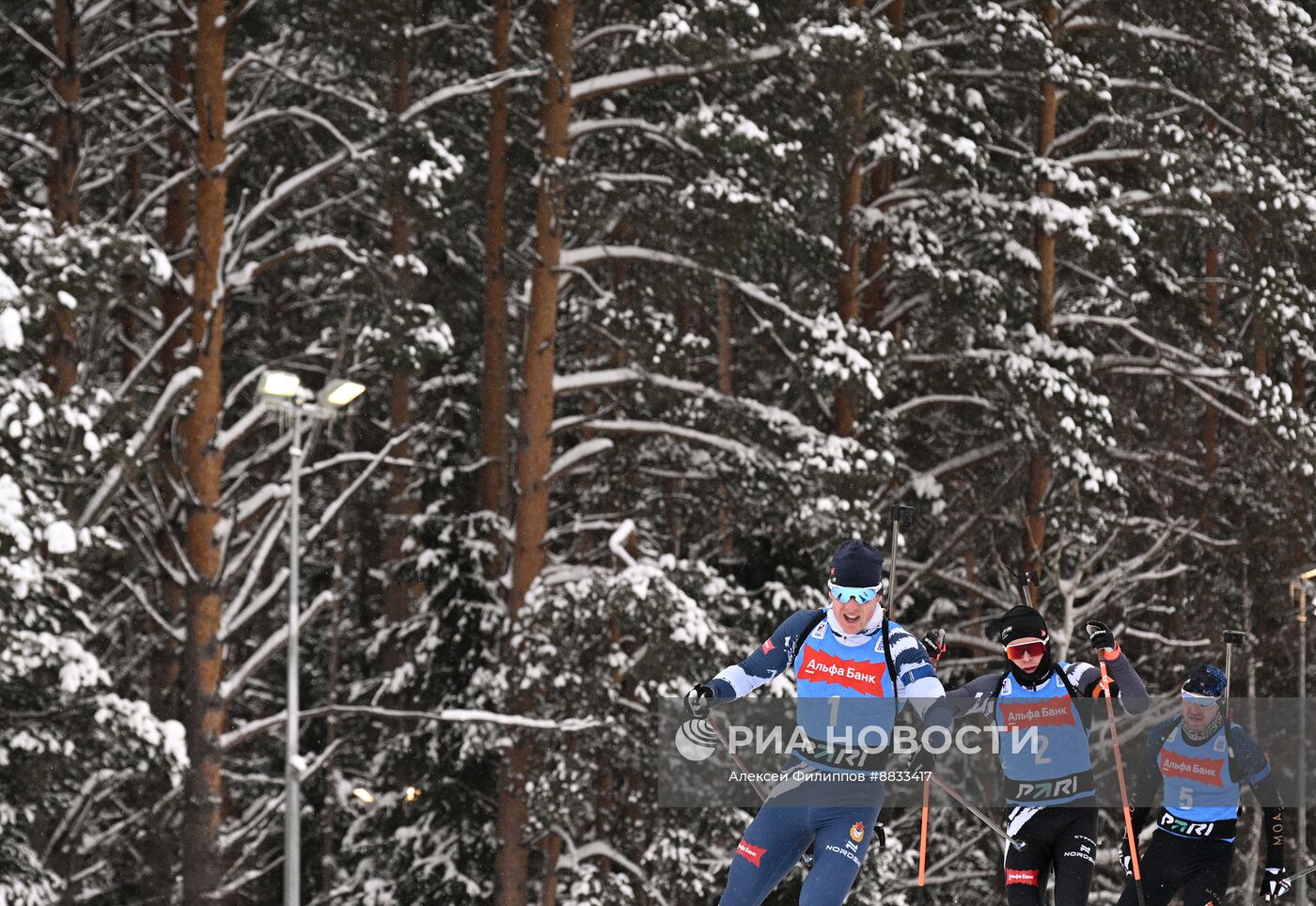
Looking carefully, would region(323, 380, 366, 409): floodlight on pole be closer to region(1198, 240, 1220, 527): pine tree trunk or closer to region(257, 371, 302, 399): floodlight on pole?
region(257, 371, 302, 399): floodlight on pole

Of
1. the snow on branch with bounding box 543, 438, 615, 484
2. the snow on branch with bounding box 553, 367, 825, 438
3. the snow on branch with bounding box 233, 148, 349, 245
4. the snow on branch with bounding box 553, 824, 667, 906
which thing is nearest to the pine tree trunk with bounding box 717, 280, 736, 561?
the snow on branch with bounding box 553, 824, 667, 906

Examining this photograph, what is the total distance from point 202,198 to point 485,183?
5472 mm

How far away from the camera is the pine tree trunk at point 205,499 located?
15.3 metres

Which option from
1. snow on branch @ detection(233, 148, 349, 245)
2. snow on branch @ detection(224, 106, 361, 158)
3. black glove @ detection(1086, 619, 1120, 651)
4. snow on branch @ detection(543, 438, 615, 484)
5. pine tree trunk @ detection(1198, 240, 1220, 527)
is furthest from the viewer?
pine tree trunk @ detection(1198, 240, 1220, 527)

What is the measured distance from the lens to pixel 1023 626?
857 cm

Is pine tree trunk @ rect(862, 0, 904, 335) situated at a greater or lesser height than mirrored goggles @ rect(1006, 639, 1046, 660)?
greater

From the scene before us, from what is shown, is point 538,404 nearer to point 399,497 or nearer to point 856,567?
point 399,497

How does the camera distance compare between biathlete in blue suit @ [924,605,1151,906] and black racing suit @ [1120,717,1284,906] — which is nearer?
biathlete in blue suit @ [924,605,1151,906]

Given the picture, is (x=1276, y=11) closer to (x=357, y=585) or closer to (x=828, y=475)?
(x=828, y=475)

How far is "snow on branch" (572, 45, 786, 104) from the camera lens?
16062 millimetres

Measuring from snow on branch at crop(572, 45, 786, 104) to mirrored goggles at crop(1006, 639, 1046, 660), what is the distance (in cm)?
870

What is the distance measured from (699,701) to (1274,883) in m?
3.79

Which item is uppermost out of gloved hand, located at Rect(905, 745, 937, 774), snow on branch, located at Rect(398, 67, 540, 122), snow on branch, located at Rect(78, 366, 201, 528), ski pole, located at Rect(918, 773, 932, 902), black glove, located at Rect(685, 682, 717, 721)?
snow on branch, located at Rect(398, 67, 540, 122)

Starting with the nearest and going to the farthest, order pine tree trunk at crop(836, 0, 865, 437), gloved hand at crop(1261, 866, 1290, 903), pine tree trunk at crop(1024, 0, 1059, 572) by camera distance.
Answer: gloved hand at crop(1261, 866, 1290, 903)
pine tree trunk at crop(836, 0, 865, 437)
pine tree trunk at crop(1024, 0, 1059, 572)
